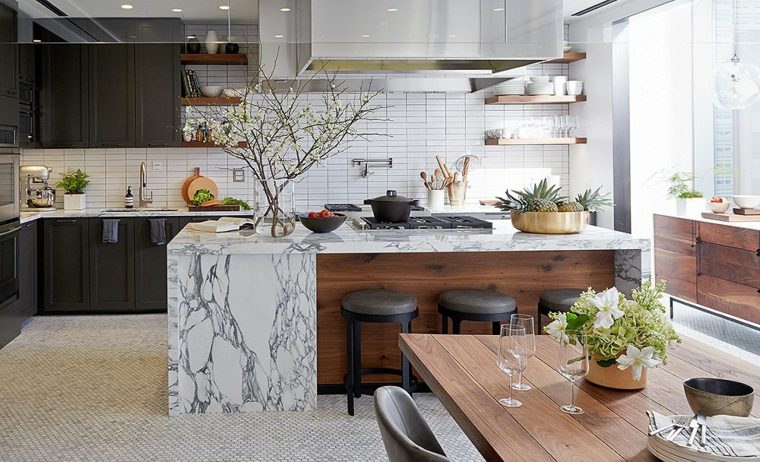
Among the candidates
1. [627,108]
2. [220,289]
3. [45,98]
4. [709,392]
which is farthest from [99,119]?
[709,392]

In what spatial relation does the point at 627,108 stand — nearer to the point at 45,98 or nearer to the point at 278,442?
the point at 278,442

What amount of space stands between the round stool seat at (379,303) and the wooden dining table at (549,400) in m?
1.20

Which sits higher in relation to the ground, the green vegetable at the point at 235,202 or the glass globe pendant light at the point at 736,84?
the glass globe pendant light at the point at 736,84

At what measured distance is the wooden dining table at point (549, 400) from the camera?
1498mm

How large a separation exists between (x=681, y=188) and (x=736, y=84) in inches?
43.9

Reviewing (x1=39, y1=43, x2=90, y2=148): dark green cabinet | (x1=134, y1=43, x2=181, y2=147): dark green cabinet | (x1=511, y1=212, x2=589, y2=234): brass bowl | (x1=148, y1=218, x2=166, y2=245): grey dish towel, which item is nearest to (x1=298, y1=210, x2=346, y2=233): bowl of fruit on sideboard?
(x1=511, y1=212, x2=589, y2=234): brass bowl

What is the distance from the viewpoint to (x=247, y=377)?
151 inches

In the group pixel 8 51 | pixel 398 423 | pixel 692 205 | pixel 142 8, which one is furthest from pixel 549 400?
pixel 8 51

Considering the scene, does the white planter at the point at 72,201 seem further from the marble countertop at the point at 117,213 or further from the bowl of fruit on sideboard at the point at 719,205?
Result: the bowl of fruit on sideboard at the point at 719,205

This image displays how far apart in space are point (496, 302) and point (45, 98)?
478 centimetres

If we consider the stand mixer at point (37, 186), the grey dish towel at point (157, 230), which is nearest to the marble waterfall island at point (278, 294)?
the grey dish towel at point (157, 230)

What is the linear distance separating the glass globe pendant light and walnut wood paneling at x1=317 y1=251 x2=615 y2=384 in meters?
1.93

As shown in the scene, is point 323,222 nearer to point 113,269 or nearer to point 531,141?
point 113,269

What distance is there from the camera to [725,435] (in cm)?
139
